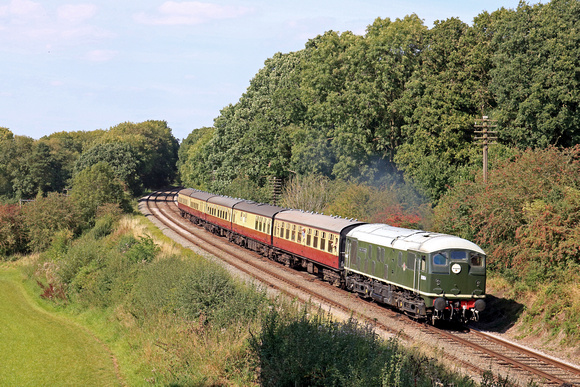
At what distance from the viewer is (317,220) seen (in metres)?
30.5

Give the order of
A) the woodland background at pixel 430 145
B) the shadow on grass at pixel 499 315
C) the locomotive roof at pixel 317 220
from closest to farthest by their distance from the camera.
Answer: the shadow on grass at pixel 499 315 < the woodland background at pixel 430 145 < the locomotive roof at pixel 317 220

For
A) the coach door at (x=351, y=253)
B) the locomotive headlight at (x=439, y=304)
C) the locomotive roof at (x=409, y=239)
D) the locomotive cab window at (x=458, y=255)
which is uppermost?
the locomotive roof at (x=409, y=239)

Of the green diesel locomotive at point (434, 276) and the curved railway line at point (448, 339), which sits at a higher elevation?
the green diesel locomotive at point (434, 276)

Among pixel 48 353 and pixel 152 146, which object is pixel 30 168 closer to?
pixel 152 146

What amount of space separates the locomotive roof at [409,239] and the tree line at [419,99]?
56.8ft

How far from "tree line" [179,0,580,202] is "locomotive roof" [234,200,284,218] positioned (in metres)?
11.7

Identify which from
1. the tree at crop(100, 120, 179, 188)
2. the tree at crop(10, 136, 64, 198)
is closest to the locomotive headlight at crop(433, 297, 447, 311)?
the tree at crop(10, 136, 64, 198)

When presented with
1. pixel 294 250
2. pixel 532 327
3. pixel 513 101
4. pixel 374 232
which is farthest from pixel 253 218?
pixel 532 327

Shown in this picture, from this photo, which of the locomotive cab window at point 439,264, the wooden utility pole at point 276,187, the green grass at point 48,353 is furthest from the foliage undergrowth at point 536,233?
the wooden utility pole at point 276,187

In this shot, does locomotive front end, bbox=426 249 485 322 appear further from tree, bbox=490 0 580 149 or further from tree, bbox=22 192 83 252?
tree, bbox=22 192 83 252

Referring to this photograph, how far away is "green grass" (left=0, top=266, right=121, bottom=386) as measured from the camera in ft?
67.2

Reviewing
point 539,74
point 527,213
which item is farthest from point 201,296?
point 539,74

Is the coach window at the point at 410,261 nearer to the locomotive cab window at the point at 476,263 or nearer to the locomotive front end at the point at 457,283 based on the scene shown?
the locomotive front end at the point at 457,283

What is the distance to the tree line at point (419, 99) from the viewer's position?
37.3 meters
